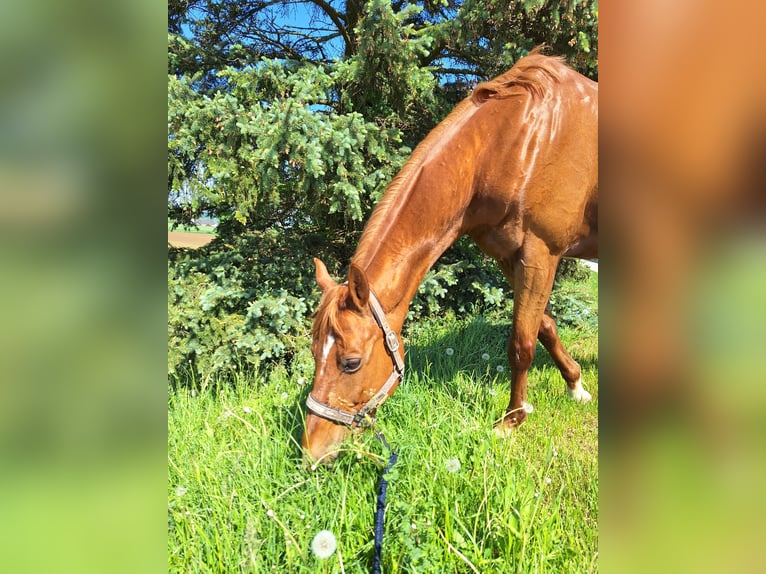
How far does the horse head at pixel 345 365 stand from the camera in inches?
77.3

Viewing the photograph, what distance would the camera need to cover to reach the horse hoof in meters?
3.13

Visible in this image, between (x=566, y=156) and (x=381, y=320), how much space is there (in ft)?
5.05

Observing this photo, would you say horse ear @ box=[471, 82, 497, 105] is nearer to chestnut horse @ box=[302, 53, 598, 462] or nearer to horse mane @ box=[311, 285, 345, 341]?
chestnut horse @ box=[302, 53, 598, 462]

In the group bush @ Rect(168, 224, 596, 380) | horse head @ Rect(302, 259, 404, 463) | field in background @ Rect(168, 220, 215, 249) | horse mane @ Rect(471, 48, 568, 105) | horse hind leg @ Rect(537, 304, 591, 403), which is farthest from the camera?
field in background @ Rect(168, 220, 215, 249)

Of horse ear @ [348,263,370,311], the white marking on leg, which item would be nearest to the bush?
the white marking on leg

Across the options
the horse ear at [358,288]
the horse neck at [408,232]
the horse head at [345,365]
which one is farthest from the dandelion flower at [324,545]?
the horse neck at [408,232]

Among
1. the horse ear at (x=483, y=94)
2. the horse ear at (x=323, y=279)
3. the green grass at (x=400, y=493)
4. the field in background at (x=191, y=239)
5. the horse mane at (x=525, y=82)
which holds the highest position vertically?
the horse mane at (x=525, y=82)

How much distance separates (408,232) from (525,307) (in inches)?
37.7

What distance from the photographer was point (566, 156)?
249cm

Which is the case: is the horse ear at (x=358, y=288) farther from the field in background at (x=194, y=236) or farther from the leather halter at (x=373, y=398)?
the field in background at (x=194, y=236)

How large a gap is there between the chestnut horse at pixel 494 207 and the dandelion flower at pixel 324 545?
0.67 metres

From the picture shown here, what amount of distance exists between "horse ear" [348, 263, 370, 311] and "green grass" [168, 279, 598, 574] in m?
0.66
